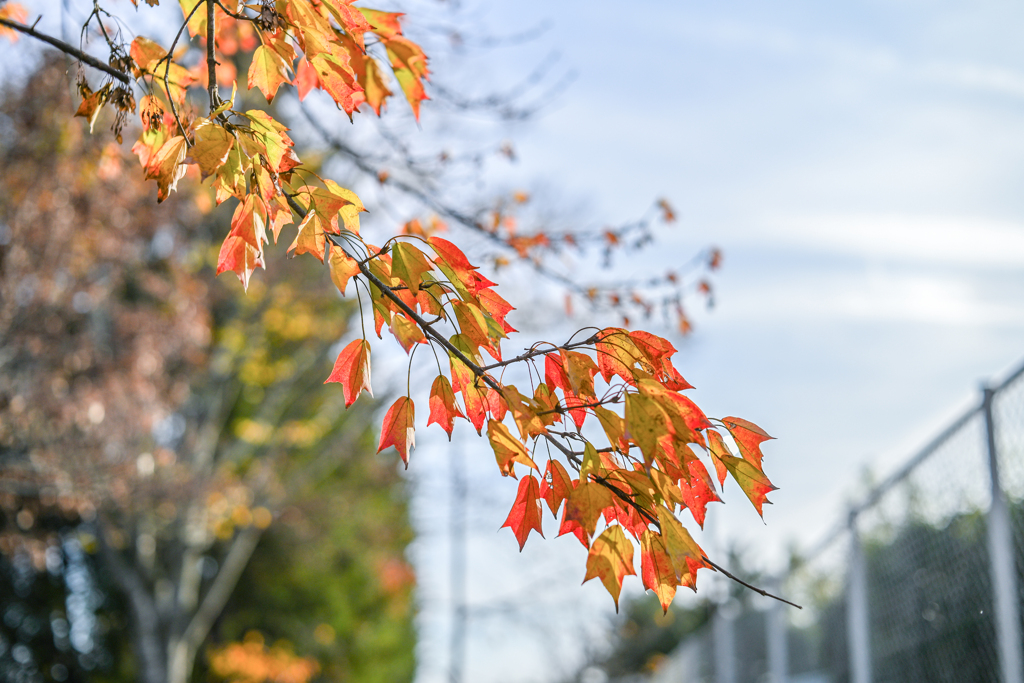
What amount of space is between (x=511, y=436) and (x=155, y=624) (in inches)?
364

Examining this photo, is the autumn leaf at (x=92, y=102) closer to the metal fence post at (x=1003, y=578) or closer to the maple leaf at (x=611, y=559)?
the maple leaf at (x=611, y=559)

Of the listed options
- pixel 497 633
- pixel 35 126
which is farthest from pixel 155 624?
pixel 497 633

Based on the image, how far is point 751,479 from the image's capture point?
1.35 metres

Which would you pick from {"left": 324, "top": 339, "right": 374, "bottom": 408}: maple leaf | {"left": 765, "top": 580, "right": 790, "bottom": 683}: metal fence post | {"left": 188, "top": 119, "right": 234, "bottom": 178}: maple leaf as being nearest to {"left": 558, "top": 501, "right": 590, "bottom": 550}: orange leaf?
{"left": 324, "top": 339, "right": 374, "bottom": 408}: maple leaf

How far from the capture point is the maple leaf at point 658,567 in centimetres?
134

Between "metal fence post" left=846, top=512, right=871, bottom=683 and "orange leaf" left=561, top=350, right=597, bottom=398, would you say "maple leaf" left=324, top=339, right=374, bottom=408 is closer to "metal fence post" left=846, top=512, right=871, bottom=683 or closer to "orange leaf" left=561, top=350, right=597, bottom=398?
"orange leaf" left=561, top=350, right=597, bottom=398

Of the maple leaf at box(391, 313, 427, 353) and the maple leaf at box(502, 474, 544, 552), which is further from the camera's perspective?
the maple leaf at box(391, 313, 427, 353)

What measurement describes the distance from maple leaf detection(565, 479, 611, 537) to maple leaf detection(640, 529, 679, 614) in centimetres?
12

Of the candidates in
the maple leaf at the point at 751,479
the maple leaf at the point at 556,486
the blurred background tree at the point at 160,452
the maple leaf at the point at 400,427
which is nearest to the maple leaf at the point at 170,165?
the maple leaf at the point at 400,427

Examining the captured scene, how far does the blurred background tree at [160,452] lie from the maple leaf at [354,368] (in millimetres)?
4440

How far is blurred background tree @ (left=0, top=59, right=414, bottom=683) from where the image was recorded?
19.0 feet

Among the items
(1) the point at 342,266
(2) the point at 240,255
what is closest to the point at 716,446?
(1) the point at 342,266

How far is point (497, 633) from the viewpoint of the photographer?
52.7 feet

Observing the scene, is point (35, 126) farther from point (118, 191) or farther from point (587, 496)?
point (587, 496)
